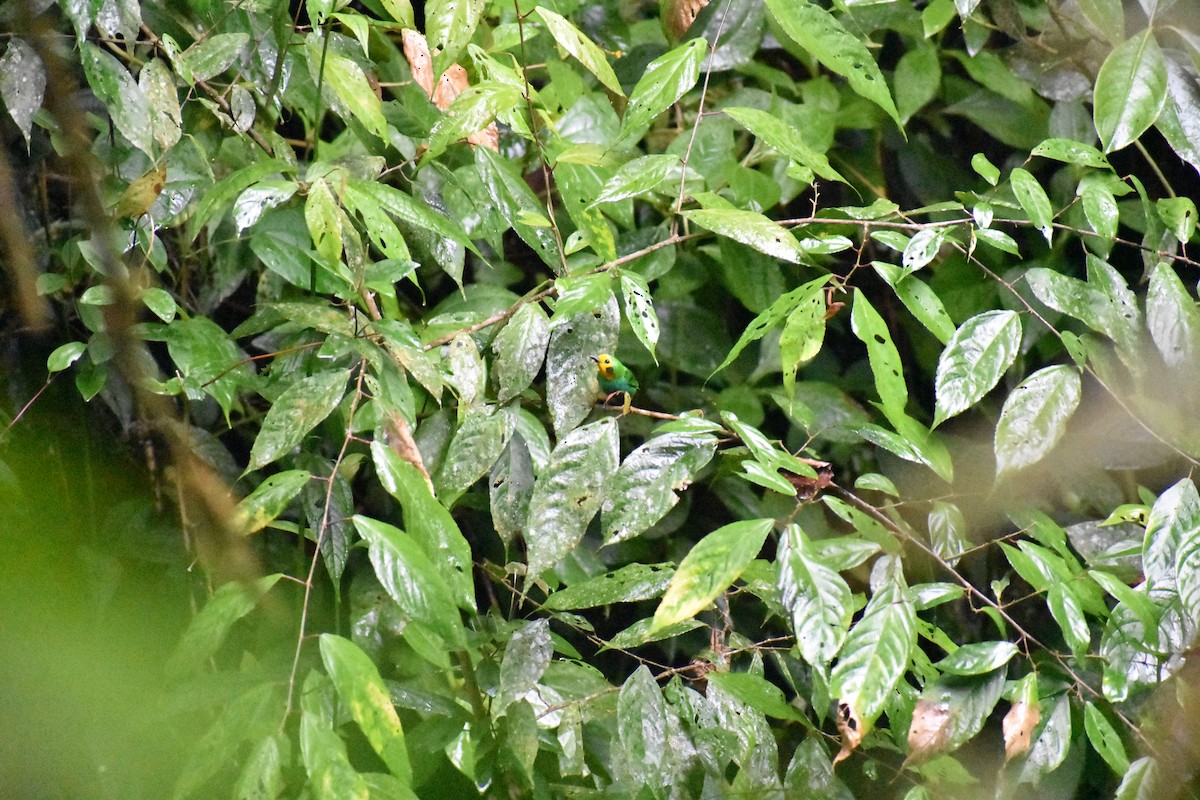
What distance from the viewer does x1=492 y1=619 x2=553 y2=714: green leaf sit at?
72 cm

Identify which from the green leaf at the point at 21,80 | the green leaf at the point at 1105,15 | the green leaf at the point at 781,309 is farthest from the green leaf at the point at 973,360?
the green leaf at the point at 21,80

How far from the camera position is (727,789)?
31.1 inches

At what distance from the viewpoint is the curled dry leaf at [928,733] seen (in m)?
0.71

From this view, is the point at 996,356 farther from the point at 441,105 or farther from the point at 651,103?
the point at 441,105

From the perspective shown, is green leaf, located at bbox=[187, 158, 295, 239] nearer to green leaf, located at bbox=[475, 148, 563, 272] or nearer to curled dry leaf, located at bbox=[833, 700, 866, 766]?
green leaf, located at bbox=[475, 148, 563, 272]

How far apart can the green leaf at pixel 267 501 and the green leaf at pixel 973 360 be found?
47cm

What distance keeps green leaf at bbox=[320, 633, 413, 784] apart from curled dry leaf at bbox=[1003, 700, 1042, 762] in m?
0.44

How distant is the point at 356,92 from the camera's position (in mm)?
802

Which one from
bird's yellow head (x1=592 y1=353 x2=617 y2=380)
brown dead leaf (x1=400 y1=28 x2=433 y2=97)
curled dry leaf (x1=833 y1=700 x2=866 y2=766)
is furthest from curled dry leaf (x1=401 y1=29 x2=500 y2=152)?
curled dry leaf (x1=833 y1=700 x2=866 y2=766)

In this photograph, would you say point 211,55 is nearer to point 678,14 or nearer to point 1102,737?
point 678,14

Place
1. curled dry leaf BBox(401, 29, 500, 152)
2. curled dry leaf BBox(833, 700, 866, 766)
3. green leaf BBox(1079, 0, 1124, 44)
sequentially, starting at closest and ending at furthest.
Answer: curled dry leaf BBox(833, 700, 866, 766) < curled dry leaf BBox(401, 29, 500, 152) < green leaf BBox(1079, 0, 1124, 44)

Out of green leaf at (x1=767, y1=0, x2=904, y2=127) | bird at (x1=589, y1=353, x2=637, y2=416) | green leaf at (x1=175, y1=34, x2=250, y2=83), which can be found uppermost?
green leaf at (x1=175, y1=34, x2=250, y2=83)

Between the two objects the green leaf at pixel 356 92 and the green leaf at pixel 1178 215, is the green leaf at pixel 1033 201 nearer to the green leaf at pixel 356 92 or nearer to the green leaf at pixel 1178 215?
the green leaf at pixel 1178 215

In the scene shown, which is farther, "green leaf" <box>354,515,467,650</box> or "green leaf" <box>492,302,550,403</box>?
"green leaf" <box>492,302,550,403</box>
